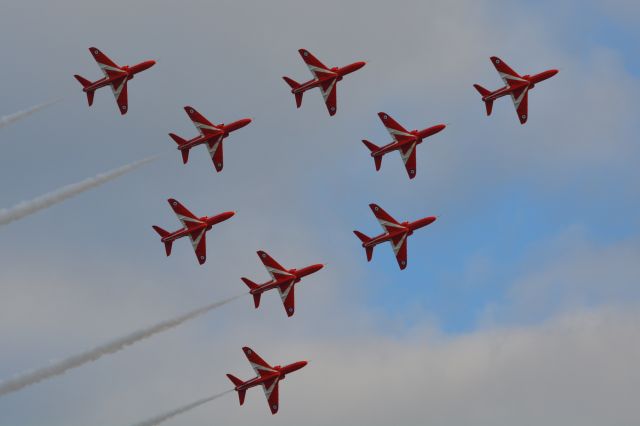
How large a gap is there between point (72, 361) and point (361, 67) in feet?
109

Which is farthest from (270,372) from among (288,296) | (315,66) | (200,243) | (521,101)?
(521,101)

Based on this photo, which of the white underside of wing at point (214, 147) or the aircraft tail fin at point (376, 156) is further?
the white underside of wing at point (214, 147)

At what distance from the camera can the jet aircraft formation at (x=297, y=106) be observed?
115 m

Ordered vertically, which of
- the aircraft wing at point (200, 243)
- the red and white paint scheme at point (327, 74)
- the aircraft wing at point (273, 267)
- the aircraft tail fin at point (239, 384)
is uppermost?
the red and white paint scheme at point (327, 74)

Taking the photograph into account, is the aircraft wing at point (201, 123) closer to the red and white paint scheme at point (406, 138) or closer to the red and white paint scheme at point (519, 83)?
the red and white paint scheme at point (406, 138)

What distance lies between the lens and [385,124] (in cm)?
12125

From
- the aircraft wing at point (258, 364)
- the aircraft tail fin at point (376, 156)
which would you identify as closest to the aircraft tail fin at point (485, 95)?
the aircraft tail fin at point (376, 156)

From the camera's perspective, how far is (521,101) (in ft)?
396

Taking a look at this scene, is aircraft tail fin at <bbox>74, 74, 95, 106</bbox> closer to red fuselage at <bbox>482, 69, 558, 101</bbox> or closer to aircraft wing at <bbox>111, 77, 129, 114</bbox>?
aircraft wing at <bbox>111, 77, 129, 114</bbox>

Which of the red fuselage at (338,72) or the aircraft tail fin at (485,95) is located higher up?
the red fuselage at (338,72)

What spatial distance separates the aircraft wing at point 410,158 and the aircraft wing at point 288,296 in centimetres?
1345

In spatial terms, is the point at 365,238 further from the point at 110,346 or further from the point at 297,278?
the point at 110,346

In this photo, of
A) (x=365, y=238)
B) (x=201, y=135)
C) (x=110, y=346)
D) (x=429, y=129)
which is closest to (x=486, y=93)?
(x=429, y=129)

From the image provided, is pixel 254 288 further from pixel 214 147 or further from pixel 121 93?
pixel 121 93
